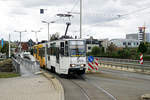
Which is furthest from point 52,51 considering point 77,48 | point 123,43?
point 123,43

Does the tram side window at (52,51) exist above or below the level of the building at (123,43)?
below

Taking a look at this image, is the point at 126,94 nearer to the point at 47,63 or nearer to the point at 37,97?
the point at 37,97

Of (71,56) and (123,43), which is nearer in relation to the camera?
(71,56)

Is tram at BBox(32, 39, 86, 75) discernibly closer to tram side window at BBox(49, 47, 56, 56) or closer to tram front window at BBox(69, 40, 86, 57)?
tram front window at BBox(69, 40, 86, 57)

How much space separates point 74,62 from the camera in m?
18.1

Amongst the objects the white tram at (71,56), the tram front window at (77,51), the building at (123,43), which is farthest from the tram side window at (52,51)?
the building at (123,43)

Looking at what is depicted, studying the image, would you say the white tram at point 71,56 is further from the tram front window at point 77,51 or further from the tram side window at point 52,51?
the tram side window at point 52,51

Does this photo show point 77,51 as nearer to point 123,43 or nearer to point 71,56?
point 71,56

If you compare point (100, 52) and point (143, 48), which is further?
point (100, 52)

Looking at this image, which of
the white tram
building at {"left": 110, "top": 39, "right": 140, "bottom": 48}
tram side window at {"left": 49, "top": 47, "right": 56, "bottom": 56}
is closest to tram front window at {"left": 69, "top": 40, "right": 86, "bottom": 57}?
the white tram

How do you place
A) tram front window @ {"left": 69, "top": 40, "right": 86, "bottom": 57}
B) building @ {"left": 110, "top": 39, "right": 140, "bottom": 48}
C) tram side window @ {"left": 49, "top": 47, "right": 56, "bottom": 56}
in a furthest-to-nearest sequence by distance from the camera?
building @ {"left": 110, "top": 39, "right": 140, "bottom": 48} < tram side window @ {"left": 49, "top": 47, "right": 56, "bottom": 56} < tram front window @ {"left": 69, "top": 40, "right": 86, "bottom": 57}

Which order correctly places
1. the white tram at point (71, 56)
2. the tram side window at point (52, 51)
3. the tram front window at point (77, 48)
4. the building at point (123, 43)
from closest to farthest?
the white tram at point (71, 56) → the tram front window at point (77, 48) → the tram side window at point (52, 51) → the building at point (123, 43)

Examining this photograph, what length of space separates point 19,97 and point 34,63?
42.3 feet

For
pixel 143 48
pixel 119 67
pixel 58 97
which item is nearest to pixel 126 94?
pixel 58 97
